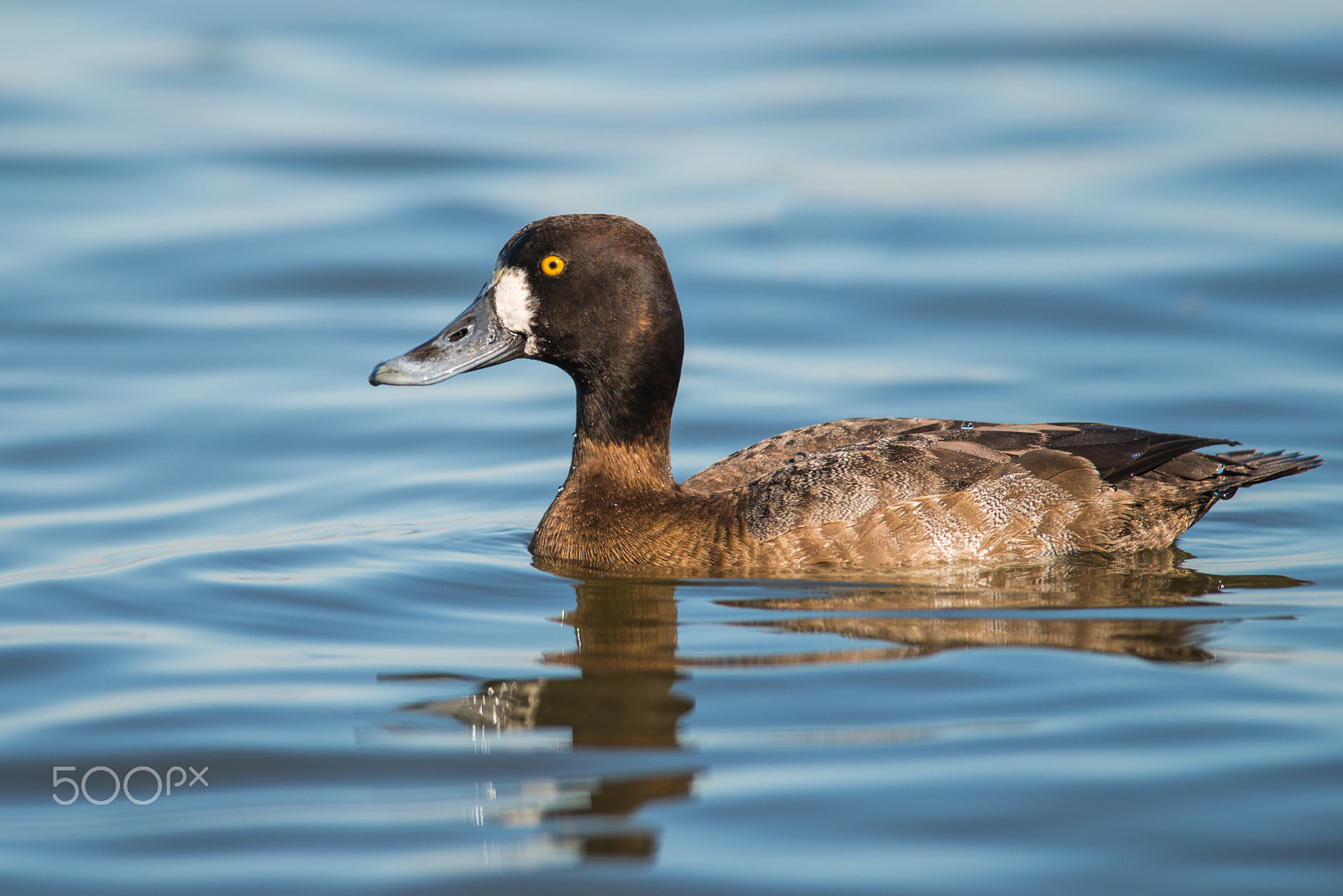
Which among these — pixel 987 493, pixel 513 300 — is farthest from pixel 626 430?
pixel 987 493

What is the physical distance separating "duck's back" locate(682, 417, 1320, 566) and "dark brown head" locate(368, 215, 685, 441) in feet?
2.03

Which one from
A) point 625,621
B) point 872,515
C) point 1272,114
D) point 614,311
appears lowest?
point 625,621

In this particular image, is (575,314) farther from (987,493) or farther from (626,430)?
(987,493)

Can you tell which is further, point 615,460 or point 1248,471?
point 615,460

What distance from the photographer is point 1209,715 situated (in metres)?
5.22

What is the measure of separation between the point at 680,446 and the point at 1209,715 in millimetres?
4525

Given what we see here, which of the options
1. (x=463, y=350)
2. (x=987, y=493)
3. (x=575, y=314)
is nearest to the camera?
(x=987, y=493)

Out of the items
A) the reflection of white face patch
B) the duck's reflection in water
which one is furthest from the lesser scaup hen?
the duck's reflection in water

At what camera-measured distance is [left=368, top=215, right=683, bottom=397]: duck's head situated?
731 centimetres

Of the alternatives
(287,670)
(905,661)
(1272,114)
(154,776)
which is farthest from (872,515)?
(1272,114)

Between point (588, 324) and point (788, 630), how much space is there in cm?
188

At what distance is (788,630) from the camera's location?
20.2ft

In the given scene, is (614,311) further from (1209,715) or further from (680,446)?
(1209,715)

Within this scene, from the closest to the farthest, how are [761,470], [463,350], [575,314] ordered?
[575,314] → [463,350] → [761,470]
